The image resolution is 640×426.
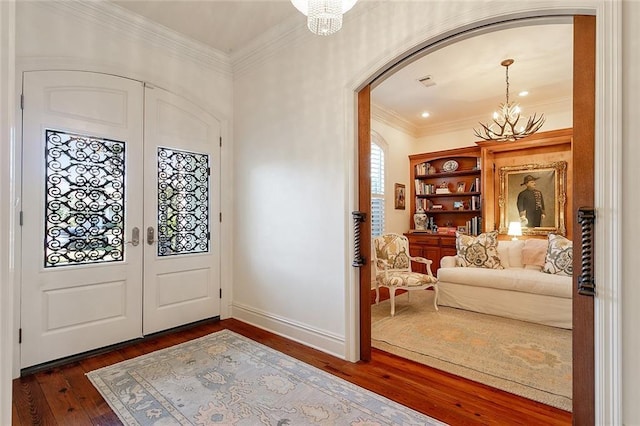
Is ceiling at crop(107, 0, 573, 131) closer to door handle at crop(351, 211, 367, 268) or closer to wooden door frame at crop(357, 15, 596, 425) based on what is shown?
wooden door frame at crop(357, 15, 596, 425)

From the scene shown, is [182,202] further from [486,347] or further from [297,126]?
[486,347]

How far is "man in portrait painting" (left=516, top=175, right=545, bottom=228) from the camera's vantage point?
5.29 metres

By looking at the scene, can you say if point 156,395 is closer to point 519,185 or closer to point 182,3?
point 182,3

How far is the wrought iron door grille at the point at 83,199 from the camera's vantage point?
8.80 ft

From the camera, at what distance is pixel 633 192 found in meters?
1.58

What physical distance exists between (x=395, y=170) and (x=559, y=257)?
300cm

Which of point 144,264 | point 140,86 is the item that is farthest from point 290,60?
point 144,264

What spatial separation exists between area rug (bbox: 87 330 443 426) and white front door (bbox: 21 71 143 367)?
22.3 inches

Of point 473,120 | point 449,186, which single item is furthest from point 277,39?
point 449,186

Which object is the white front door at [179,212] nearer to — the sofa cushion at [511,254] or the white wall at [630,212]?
the white wall at [630,212]

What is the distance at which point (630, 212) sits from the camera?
62.6 inches

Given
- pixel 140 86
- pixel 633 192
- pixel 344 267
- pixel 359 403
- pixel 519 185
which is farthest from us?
pixel 519 185

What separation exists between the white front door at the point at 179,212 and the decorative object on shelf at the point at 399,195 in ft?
11.6

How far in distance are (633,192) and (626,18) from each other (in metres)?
0.88
